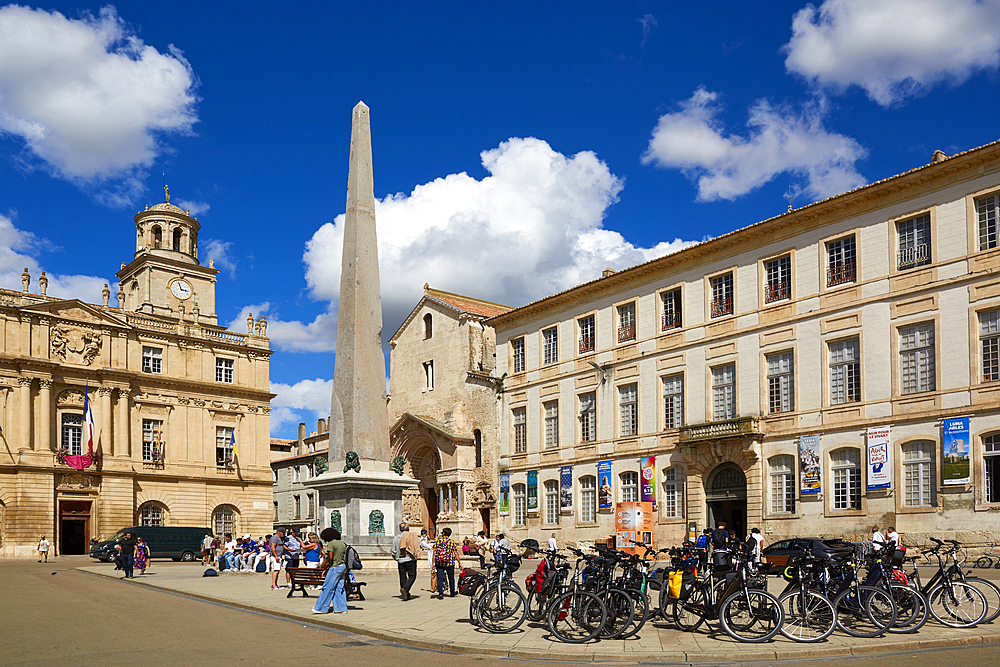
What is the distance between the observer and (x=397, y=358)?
178 ft

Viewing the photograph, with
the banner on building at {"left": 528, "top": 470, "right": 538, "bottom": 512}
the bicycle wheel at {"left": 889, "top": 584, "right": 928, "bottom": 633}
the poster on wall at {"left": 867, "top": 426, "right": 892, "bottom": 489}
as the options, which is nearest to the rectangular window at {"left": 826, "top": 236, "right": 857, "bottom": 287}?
the poster on wall at {"left": 867, "top": 426, "right": 892, "bottom": 489}

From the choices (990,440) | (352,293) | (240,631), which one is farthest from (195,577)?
(990,440)

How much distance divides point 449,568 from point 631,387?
20.8 m

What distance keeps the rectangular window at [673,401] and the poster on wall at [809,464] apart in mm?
5533

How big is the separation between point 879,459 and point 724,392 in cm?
671

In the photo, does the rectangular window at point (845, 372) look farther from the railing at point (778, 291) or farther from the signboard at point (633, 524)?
the signboard at point (633, 524)

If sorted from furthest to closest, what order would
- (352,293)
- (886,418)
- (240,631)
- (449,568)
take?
1. (886,418)
2. (352,293)
3. (449,568)
4. (240,631)

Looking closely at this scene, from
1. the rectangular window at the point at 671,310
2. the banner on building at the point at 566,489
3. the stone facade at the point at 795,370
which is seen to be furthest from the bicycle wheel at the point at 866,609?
the banner on building at the point at 566,489

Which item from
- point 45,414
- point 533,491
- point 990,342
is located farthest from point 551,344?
point 45,414

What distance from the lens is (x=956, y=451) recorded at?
26797 millimetres

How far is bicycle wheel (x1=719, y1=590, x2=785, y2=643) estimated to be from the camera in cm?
1202

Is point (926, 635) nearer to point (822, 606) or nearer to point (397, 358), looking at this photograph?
point (822, 606)

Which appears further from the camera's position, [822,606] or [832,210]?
[832,210]

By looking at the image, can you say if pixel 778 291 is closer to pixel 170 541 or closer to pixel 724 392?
pixel 724 392
